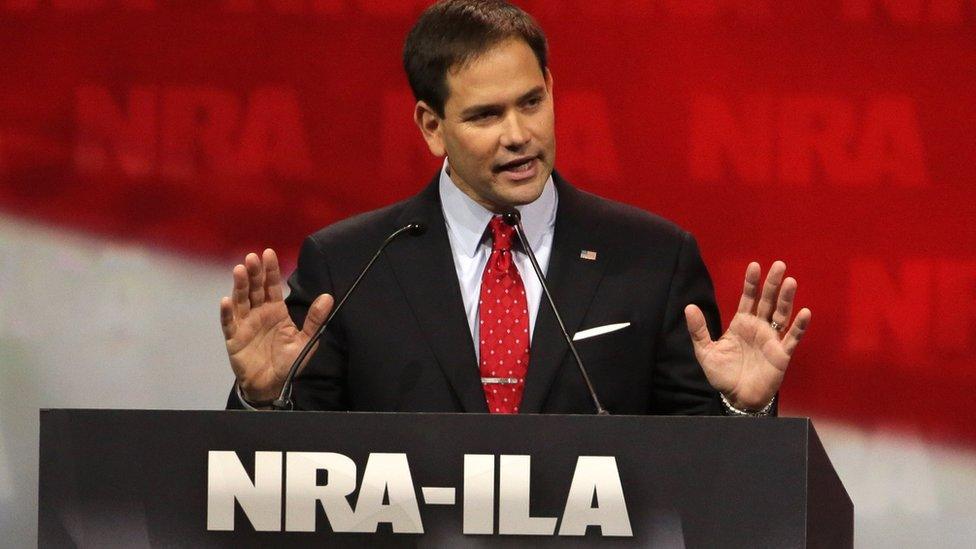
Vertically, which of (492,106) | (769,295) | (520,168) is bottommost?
(769,295)

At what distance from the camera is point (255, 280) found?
2.25 meters

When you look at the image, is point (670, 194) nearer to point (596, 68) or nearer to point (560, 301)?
point (596, 68)

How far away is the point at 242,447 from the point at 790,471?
2.18 feet

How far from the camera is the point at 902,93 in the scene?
3.47m

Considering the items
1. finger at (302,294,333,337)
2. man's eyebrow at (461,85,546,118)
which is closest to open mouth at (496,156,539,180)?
man's eyebrow at (461,85,546,118)

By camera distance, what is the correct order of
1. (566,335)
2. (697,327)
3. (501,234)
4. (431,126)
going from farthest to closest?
(431,126)
(501,234)
(697,327)
(566,335)

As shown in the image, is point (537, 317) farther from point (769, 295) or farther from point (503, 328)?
point (769, 295)

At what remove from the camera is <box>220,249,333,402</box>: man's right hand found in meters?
2.25

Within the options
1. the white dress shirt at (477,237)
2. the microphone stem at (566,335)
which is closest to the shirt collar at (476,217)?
the white dress shirt at (477,237)

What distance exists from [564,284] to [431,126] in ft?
1.37

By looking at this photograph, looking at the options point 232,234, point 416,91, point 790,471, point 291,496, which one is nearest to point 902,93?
point 416,91

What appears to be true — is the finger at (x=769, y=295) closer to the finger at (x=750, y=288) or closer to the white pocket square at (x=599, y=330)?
the finger at (x=750, y=288)

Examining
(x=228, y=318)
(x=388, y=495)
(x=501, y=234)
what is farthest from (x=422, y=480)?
(x=501, y=234)

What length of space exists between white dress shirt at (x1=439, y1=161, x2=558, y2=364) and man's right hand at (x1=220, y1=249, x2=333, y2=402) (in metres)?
0.41
